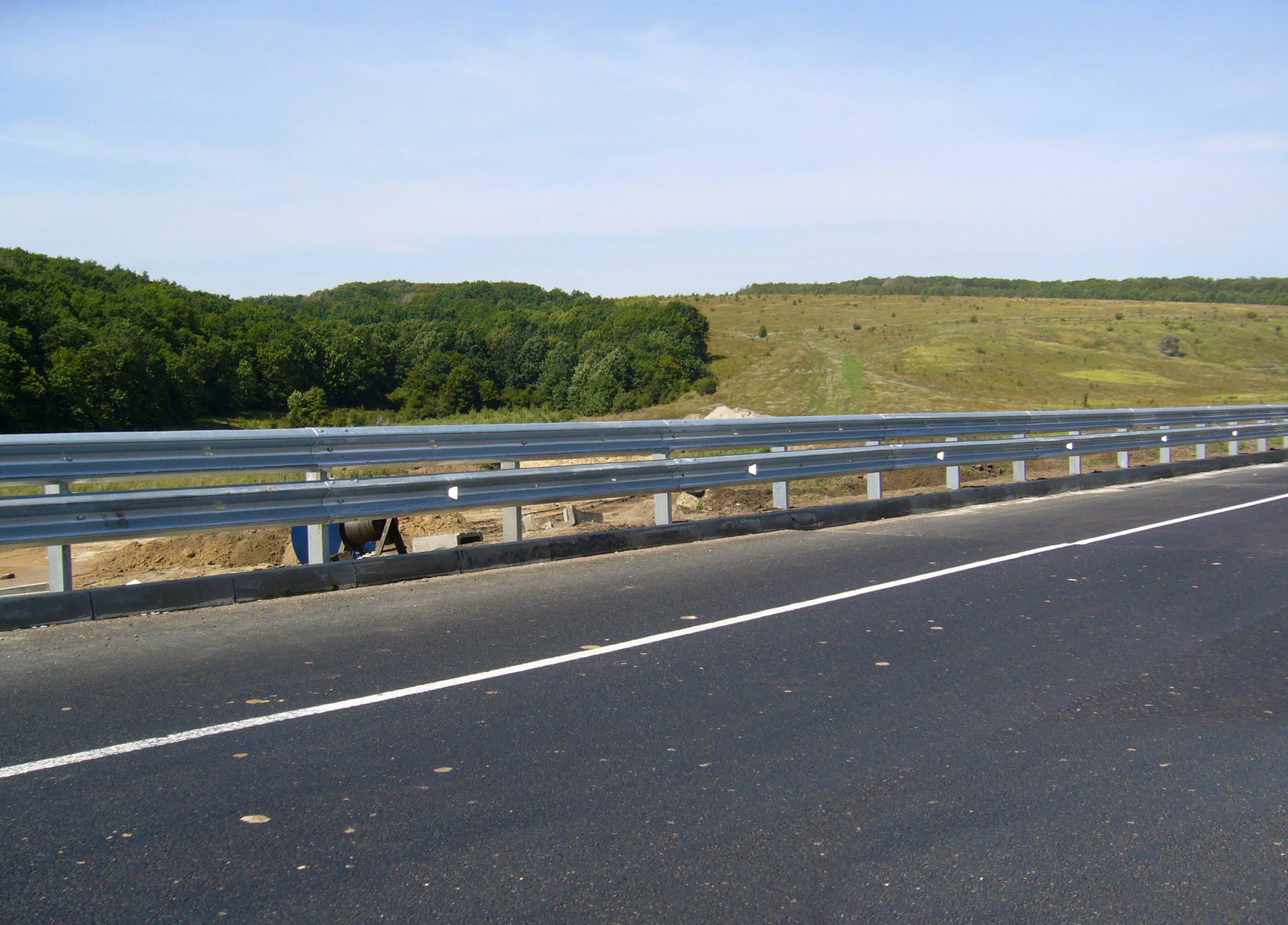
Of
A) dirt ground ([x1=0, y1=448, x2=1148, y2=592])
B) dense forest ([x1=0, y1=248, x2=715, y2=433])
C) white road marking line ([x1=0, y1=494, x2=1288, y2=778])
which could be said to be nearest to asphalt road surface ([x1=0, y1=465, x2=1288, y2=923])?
white road marking line ([x1=0, y1=494, x2=1288, y2=778])

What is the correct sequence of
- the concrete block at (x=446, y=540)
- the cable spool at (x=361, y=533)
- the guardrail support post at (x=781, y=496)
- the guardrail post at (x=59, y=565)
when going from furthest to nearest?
the guardrail support post at (x=781, y=496), the cable spool at (x=361, y=533), the concrete block at (x=446, y=540), the guardrail post at (x=59, y=565)

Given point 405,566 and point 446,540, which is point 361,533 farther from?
point 405,566

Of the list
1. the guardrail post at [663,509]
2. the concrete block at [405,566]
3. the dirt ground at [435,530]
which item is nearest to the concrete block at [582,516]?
the dirt ground at [435,530]

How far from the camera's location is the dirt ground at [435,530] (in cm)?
1262

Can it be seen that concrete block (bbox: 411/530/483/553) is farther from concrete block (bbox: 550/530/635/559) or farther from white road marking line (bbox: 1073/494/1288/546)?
white road marking line (bbox: 1073/494/1288/546)

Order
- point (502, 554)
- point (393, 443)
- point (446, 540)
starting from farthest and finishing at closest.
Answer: point (446, 540), point (502, 554), point (393, 443)

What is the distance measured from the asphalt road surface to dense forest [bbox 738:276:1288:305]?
11565cm

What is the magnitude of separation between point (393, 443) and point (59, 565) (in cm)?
247

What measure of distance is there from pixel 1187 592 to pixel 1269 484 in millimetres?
10253

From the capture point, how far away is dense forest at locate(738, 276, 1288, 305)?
4574 inches

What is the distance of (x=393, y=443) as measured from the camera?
319 inches

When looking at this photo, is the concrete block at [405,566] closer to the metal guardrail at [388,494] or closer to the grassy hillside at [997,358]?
the metal guardrail at [388,494]

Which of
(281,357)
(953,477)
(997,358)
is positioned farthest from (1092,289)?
(953,477)

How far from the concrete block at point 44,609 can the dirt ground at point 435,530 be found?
12.6 ft
